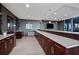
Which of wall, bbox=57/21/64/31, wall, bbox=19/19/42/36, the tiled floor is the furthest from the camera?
wall, bbox=57/21/64/31

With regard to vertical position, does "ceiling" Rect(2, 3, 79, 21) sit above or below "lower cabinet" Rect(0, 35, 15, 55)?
above

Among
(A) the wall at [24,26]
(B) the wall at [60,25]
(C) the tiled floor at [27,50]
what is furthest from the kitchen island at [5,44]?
(B) the wall at [60,25]

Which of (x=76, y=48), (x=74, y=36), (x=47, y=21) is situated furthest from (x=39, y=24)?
(x=76, y=48)

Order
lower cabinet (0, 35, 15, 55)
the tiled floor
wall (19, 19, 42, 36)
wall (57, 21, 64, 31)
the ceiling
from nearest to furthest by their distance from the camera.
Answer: lower cabinet (0, 35, 15, 55)
the tiled floor
the ceiling
wall (19, 19, 42, 36)
wall (57, 21, 64, 31)

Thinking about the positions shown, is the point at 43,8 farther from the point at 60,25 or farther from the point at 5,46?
the point at 60,25

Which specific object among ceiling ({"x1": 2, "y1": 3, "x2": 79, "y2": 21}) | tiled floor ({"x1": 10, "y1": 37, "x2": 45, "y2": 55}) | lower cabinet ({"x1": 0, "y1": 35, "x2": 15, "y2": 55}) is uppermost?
ceiling ({"x1": 2, "y1": 3, "x2": 79, "y2": 21})

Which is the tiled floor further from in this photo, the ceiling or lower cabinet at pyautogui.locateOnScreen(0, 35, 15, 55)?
the ceiling

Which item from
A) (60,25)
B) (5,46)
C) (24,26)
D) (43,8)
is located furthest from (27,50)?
(60,25)

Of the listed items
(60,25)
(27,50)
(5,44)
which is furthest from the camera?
(60,25)

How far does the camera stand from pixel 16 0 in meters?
2.03

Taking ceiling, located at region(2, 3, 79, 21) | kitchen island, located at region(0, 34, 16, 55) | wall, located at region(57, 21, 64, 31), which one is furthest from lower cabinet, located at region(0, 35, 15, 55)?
wall, located at region(57, 21, 64, 31)

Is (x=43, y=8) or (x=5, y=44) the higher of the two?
(x=43, y=8)

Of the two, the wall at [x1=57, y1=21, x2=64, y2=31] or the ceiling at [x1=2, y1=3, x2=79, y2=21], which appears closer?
the ceiling at [x1=2, y1=3, x2=79, y2=21]
